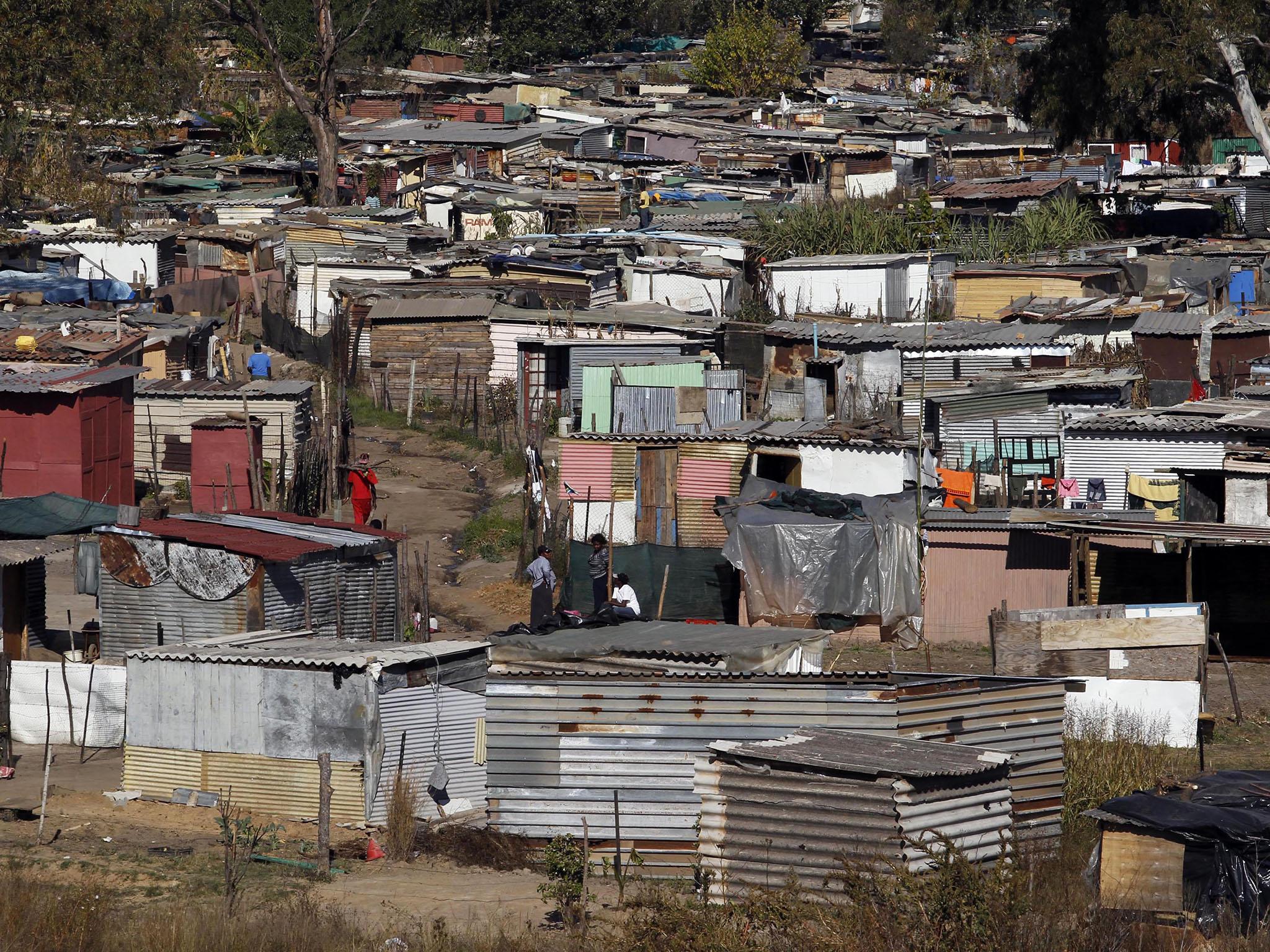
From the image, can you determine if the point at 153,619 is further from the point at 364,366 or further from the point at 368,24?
the point at 368,24

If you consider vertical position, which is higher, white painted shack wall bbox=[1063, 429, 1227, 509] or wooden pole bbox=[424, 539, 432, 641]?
white painted shack wall bbox=[1063, 429, 1227, 509]

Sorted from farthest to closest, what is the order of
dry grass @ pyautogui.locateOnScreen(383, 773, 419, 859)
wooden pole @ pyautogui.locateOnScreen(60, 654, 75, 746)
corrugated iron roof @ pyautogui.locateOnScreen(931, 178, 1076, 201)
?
corrugated iron roof @ pyautogui.locateOnScreen(931, 178, 1076, 201) → wooden pole @ pyautogui.locateOnScreen(60, 654, 75, 746) → dry grass @ pyautogui.locateOnScreen(383, 773, 419, 859)

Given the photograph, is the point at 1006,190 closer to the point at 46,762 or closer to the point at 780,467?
the point at 780,467

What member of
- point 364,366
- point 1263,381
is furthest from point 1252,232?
point 364,366

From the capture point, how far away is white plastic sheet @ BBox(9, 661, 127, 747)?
12.5 meters

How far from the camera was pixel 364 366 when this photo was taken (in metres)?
26.3

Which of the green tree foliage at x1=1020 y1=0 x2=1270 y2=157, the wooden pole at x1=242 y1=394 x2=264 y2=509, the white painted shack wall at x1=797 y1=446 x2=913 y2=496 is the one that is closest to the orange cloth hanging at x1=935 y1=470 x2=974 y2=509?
the white painted shack wall at x1=797 y1=446 x2=913 y2=496

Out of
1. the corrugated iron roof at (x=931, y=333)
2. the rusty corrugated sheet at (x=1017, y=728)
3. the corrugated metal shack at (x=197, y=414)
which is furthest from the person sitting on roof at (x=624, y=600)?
the corrugated iron roof at (x=931, y=333)

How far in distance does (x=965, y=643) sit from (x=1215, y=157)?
118 ft

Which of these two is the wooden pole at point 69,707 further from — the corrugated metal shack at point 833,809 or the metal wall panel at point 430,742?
the corrugated metal shack at point 833,809

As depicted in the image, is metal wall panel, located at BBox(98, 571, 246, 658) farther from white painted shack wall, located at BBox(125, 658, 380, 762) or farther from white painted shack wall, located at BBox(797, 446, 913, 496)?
white painted shack wall, located at BBox(797, 446, 913, 496)

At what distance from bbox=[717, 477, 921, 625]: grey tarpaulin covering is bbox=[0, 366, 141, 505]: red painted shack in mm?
7753

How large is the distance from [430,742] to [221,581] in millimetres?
2799

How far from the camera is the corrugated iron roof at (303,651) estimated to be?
35.4ft
